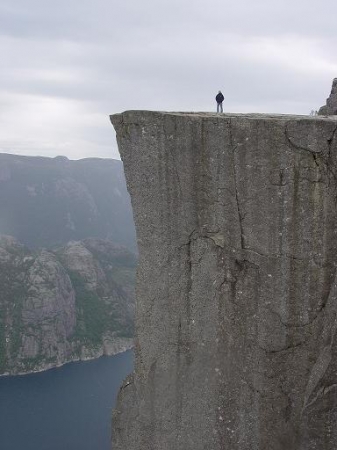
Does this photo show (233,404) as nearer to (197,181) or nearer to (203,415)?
(203,415)

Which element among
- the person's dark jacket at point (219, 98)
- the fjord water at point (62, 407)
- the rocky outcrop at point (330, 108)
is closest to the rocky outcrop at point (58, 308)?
the fjord water at point (62, 407)

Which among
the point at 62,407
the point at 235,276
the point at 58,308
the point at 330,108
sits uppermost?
the point at 330,108

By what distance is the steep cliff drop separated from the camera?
294 inches

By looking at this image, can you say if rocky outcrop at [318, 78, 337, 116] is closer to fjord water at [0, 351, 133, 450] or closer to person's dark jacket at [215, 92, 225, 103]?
person's dark jacket at [215, 92, 225, 103]

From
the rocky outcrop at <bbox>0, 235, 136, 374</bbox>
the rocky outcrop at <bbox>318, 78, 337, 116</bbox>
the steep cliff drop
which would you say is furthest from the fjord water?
the steep cliff drop

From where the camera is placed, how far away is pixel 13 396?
106 m

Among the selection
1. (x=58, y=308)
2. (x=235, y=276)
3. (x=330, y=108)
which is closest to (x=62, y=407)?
(x=58, y=308)

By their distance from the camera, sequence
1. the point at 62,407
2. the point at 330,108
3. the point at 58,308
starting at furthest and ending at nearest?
the point at 58,308, the point at 62,407, the point at 330,108

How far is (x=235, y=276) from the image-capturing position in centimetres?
796

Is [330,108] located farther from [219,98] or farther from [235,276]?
[235,276]

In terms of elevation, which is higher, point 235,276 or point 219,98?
point 219,98

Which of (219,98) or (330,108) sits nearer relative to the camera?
(219,98)

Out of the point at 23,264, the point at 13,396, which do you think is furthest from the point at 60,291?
the point at 13,396

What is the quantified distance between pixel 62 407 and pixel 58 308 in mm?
53456
